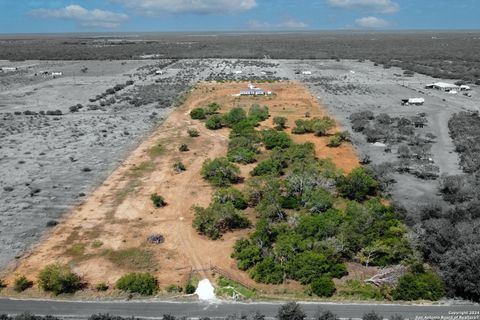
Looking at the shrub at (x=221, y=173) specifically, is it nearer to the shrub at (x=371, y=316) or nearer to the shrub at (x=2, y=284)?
the shrub at (x=2, y=284)

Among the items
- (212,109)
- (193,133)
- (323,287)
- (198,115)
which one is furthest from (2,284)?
(212,109)

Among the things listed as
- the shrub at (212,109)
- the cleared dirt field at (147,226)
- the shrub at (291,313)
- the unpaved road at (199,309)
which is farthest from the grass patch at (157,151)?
the shrub at (291,313)

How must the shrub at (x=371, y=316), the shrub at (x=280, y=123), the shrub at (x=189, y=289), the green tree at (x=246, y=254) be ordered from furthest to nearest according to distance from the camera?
1. the shrub at (x=280, y=123)
2. the green tree at (x=246, y=254)
3. the shrub at (x=189, y=289)
4. the shrub at (x=371, y=316)

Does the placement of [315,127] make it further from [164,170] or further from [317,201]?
[317,201]

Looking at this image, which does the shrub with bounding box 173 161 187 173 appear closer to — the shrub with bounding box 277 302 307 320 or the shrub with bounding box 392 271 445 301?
the shrub with bounding box 277 302 307 320

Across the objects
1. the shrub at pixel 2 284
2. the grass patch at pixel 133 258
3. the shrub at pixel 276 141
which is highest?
the shrub at pixel 276 141

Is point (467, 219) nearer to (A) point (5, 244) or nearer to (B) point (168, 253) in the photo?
(B) point (168, 253)

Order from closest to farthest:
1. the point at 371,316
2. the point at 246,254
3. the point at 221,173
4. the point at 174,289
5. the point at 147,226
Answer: the point at 371,316, the point at 174,289, the point at 246,254, the point at 147,226, the point at 221,173

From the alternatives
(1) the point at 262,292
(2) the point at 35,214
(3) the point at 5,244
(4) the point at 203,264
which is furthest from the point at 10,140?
(1) the point at 262,292

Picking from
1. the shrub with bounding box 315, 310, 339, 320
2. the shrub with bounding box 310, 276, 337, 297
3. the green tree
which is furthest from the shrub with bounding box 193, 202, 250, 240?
the shrub with bounding box 315, 310, 339, 320
